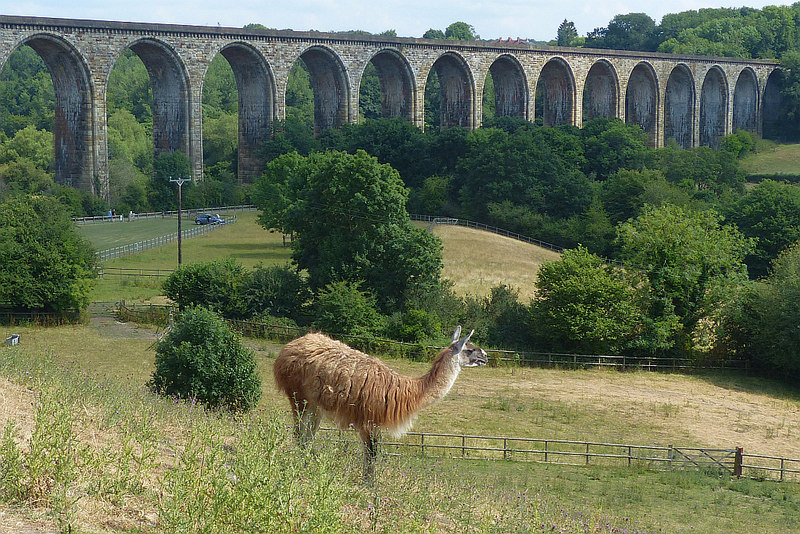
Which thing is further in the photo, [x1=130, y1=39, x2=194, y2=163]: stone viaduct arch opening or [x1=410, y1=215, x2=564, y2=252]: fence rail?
[x1=130, y1=39, x2=194, y2=163]: stone viaduct arch opening

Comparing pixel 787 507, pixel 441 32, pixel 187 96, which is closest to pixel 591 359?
pixel 787 507

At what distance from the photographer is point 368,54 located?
243 ft

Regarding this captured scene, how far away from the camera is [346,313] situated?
3525cm

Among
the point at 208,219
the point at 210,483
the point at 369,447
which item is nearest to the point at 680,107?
the point at 208,219

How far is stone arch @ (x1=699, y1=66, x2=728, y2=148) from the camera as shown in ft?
336

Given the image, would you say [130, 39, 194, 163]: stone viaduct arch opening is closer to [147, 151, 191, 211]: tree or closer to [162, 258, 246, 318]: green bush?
[147, 151, 191, 211]: tree

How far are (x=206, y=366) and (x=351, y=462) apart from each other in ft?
29.6

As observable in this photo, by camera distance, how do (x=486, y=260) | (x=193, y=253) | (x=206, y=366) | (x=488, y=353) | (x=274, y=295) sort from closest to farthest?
(x=206, y=366) → (x=488, y=353) → (x=274, y=295) → (x=193, y=253) → (x=486, y=260)

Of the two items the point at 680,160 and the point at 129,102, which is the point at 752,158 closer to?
the point at 680,160

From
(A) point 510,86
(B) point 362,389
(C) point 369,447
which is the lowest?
(C) point 369,447

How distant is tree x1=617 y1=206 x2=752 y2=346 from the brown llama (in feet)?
89.5

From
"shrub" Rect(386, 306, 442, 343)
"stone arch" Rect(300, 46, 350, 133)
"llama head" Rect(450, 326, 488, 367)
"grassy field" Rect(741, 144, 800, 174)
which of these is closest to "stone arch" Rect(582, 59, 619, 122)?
"grassy field" Rect(741, 144, 800, 174)

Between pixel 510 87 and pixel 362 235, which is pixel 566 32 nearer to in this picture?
pixel 510 87

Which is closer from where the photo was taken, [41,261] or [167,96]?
[41,261]
